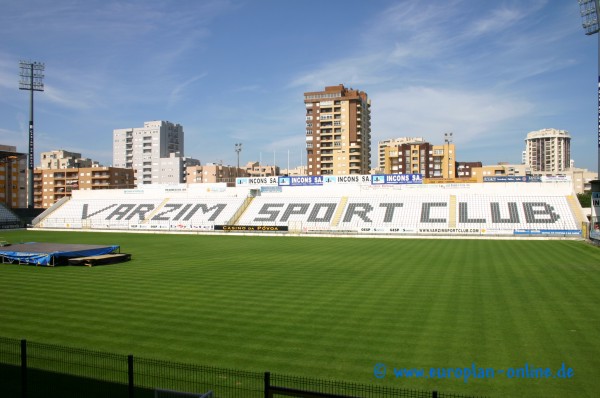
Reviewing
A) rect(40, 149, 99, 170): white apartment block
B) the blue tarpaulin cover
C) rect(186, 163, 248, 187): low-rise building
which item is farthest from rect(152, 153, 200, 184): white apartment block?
the blue tarpaulin cover

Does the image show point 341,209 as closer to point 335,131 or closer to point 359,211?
point 359,211

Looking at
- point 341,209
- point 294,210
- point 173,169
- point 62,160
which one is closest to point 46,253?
point 294,210

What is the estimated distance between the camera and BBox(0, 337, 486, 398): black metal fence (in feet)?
33.5

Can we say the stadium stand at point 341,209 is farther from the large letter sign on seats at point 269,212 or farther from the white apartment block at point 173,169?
the white apartment block at point 173,169

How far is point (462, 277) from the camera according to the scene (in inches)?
995

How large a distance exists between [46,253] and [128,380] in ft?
82.2

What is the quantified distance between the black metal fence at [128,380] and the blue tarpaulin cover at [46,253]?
20996 mm

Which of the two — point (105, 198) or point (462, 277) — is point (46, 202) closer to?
point (105, 198)

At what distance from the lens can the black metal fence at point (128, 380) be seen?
1022cm

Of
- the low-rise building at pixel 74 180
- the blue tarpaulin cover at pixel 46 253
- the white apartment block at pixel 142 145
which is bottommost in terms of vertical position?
the blue tarpaulin cover at pixel 46 253

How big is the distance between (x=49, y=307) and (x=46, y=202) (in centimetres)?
12245

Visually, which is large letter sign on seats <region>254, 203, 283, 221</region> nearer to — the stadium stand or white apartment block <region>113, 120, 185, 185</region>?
the stadium stand

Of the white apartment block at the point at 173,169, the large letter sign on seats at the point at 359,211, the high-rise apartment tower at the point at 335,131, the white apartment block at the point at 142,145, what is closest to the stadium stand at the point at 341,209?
the large letter sign on seats at the point at 359,211

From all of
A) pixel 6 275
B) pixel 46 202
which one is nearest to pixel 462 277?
pixel 6 275
